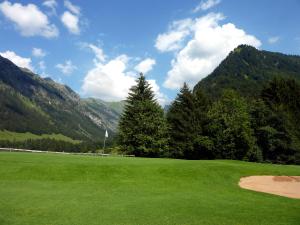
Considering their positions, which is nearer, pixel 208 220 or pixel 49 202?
pixel 208 220

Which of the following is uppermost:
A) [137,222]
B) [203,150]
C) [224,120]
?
[224,120]

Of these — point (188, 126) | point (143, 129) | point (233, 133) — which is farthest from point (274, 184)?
point (188, 126)

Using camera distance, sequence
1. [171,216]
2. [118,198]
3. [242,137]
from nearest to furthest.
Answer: [171,216], [118,198], [242,137]

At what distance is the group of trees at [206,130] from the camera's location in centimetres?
6012

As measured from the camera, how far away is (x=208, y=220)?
567 inches

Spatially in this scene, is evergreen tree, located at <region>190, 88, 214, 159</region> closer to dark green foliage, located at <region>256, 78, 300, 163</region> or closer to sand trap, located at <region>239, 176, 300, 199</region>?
dark green foliage, located at <region>256, 78, 300, 163</region>

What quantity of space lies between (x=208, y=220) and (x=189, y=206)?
3.30 m

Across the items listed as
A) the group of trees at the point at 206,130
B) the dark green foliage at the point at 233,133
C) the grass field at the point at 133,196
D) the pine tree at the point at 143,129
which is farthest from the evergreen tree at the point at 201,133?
the grass field at the point at 133,196

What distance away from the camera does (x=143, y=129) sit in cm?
6103

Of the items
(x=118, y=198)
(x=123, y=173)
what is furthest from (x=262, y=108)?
(x=118, y=198)

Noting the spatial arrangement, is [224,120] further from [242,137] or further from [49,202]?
[49,202]

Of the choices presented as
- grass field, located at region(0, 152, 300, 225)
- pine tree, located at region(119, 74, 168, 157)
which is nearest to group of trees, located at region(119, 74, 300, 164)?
pine tree, located at region(119, 74, 168, 157)

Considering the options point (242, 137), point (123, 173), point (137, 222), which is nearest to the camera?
point (137, 222)

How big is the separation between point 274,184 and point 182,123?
3641 cm
